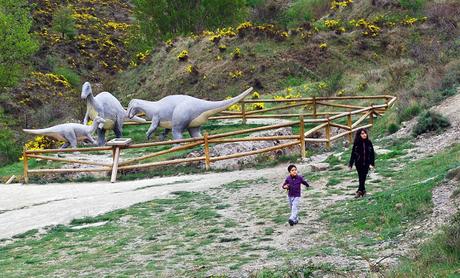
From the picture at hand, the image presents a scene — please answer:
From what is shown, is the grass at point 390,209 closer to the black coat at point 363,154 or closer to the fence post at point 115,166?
the black coat at point 363,154

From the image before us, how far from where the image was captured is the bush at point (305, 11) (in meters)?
50.8

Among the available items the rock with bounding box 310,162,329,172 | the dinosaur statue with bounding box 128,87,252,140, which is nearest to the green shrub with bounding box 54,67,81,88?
the dinosaur statue with bounding box 128,87,252,140

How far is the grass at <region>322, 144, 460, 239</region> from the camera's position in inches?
405

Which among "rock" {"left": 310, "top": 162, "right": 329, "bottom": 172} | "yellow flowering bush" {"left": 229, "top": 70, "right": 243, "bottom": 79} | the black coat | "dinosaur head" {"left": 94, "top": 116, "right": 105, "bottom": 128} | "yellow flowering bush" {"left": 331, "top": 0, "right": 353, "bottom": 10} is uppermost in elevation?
"yellow flowering bush" {"left": 331, "top": 0, "right": 353, "bottom": 10}

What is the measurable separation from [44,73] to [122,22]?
15.5 meters

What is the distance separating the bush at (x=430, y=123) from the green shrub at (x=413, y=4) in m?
24.4

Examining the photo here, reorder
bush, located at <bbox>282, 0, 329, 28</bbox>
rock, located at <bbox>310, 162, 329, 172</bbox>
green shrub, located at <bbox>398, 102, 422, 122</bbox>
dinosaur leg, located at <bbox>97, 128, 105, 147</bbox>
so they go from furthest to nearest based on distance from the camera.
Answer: bush, located at <bbox>282, 0, 329, 28</bbox>, dinosaur leg, located at <bbox>97, 128, 105, 147</bbox>, green shrub, located at <bbox>398, 102, 422, 122</bbox>, rock, located at <bbox>310, 162, 329, 172</bbox>

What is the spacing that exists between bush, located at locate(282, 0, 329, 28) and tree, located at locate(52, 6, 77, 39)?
56.6 feet

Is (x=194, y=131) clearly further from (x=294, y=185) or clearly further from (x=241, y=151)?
(x=294, y=185)

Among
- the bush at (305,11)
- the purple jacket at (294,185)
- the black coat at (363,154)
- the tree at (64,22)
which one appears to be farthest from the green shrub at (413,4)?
the purple jacket at (294,185)

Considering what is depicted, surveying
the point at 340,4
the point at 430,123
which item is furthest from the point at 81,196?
the point at 340,4

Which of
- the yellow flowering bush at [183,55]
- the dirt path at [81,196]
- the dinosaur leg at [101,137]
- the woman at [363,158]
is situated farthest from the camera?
the yellow flowering bush at [183,55]

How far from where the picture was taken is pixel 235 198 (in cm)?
1509

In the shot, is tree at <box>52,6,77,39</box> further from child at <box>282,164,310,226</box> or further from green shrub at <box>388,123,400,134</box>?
child at <box>282,164,310,226</box>
